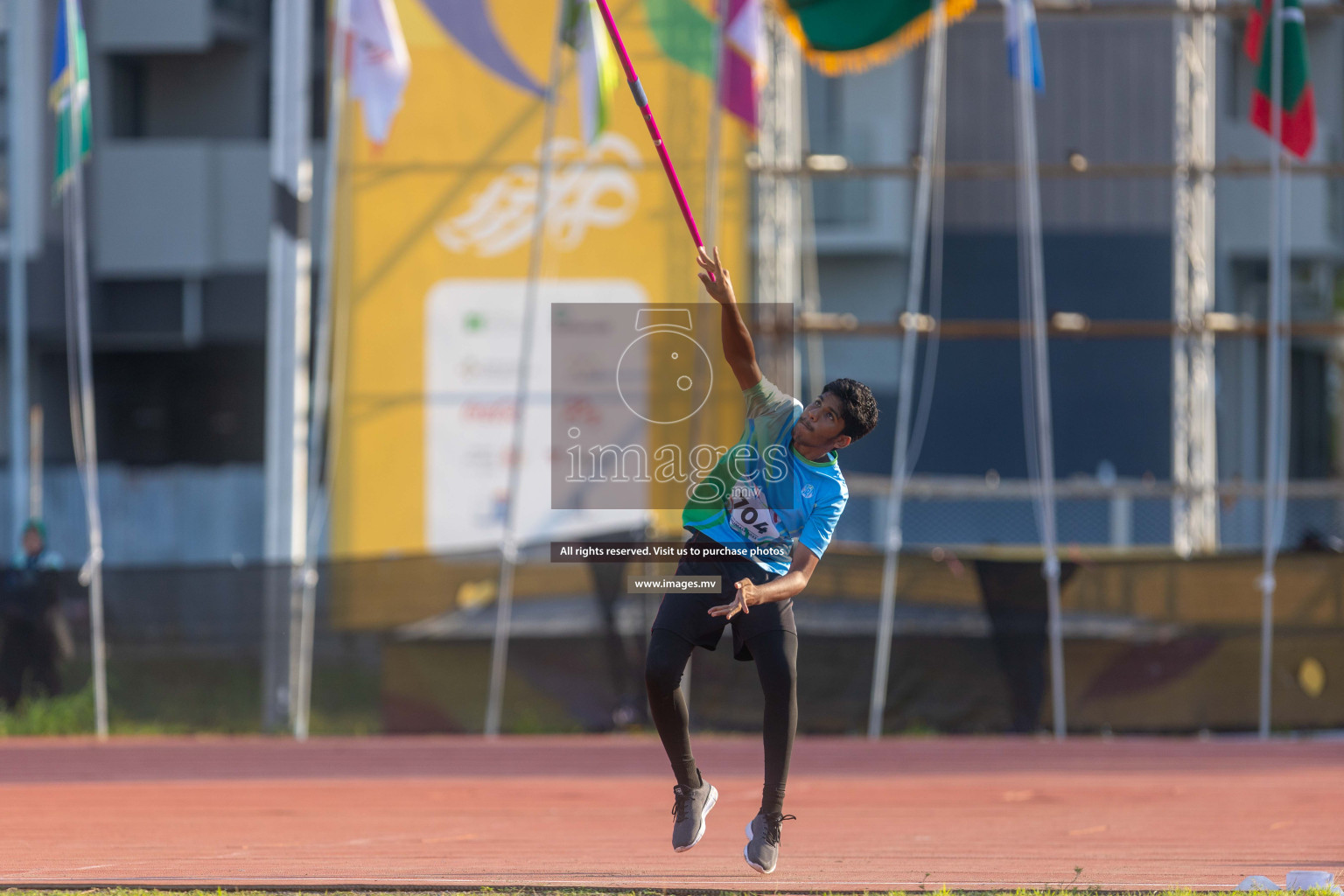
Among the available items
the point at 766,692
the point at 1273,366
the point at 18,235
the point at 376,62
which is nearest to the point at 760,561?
the point at 766,692

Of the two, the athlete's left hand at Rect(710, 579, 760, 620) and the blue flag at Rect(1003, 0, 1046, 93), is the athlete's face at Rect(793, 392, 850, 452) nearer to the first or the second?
the athlete's left hand at Rect(710, 579, 760, 620)

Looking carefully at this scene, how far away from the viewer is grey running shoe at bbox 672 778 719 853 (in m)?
5.95

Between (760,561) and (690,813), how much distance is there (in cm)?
101

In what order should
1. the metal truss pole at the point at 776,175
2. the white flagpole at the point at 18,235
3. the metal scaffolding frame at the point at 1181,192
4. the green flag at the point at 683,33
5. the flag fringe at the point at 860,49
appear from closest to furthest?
the flag fringe at the point at 860,49 < the metal scaffolding frame at the point at 1181,192 < the metal truss pole at the point at 776,175 < the green flag at the point at 683,33 < the white flagpole at the point at 18,235

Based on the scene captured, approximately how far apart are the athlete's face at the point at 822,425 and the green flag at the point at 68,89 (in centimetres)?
869

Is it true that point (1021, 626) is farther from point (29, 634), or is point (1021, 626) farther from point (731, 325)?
point (29, 634)

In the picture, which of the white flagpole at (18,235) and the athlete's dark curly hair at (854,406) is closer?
the athlete's dark curly hair at (854,406)

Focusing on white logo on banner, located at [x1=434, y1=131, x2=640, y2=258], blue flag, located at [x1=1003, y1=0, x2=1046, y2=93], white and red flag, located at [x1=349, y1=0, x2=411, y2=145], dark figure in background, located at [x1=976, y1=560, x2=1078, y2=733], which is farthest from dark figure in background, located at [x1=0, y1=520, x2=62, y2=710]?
blue flag, located at [x1=1003, y1=0, x2=1046, y2=93]

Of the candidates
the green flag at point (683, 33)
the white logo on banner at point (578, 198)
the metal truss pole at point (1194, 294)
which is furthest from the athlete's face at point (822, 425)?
the metal truss pole at point (1194, 294)

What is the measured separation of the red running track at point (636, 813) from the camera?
643 cm

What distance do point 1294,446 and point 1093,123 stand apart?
22.0 ft

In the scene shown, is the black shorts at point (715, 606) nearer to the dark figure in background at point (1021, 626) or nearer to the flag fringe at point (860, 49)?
the dark figure in background at point (1021, 626)

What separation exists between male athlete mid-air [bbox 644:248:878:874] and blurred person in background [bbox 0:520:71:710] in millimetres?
7904

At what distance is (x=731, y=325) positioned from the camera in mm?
5883
